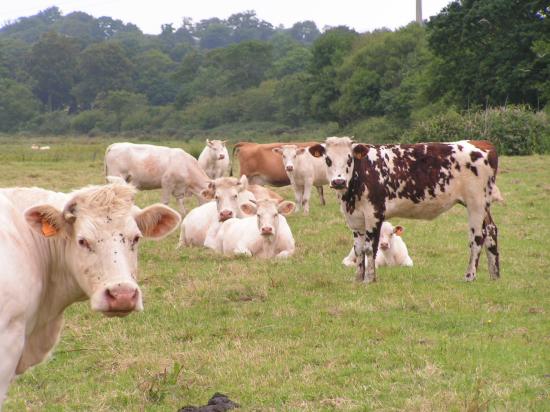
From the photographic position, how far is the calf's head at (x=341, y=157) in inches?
418

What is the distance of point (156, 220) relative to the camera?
5293 millimetres

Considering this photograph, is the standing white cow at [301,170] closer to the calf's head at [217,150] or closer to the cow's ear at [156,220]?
the calf's head at [217,150]

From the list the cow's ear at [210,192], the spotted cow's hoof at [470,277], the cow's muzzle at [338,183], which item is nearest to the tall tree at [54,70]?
the cow's ear at [210,192]

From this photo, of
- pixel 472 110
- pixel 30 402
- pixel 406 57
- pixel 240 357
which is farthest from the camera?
pixel 406 57

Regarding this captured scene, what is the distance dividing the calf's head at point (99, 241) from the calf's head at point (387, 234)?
753cm

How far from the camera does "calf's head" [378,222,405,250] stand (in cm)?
1217

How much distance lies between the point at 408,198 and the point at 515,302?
2182mm

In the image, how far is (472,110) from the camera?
40781mm

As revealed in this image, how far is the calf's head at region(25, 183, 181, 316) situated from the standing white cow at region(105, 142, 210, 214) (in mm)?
14282

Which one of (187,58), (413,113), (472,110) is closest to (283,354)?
(472,110)

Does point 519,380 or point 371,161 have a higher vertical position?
point 371,161

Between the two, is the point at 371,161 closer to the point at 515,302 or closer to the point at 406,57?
the point at 515,302

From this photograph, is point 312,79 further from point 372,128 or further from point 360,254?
point 360,254

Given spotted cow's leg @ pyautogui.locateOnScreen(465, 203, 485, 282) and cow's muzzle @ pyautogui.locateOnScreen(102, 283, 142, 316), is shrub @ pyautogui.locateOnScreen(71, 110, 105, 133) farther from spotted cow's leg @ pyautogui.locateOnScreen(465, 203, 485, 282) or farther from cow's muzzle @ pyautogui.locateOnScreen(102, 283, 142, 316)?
cow's muzzle @ pyautogui.locateOnScreen(102, 283, 142, 316)
